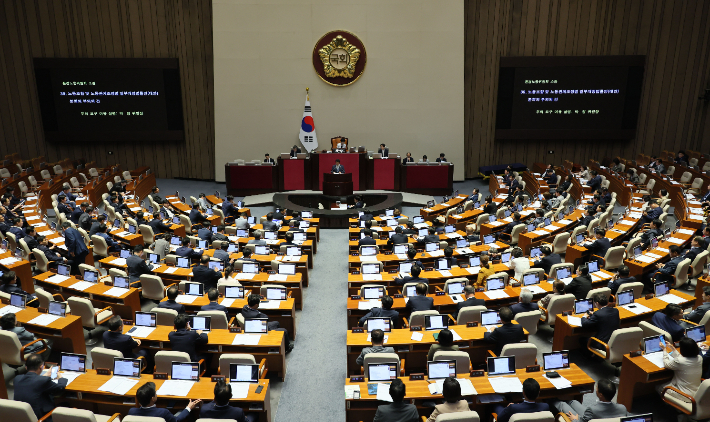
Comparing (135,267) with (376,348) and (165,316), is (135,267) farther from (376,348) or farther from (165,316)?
(376,348)

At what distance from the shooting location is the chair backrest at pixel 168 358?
6152 millimetres

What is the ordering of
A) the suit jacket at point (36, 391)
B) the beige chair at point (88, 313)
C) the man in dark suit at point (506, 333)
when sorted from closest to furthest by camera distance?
the suit jacket at point (36, 391) → the man in dark suit at point (506, 333) → the beige chair at point (88, 313)

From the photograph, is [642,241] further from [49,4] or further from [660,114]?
[49,4]

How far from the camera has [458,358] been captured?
6.05 metres

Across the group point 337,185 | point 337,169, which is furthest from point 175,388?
point 337,169

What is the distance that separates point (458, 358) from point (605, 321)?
2648mm

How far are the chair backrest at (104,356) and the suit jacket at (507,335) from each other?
16.0ft

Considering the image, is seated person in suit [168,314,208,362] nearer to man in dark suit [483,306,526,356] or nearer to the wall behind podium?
man in dark suit [483,306,526,356]

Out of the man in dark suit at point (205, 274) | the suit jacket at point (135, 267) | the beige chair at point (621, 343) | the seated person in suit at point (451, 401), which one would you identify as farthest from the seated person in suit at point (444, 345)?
the suit jacket at point (135, 267)

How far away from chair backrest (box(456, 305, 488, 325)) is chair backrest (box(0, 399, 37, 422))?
552cm

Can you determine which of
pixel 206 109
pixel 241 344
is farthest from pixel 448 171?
pixel 241 344

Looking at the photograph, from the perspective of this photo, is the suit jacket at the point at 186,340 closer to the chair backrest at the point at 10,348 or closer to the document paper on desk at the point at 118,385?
the document paper on desk at the point at 118,385

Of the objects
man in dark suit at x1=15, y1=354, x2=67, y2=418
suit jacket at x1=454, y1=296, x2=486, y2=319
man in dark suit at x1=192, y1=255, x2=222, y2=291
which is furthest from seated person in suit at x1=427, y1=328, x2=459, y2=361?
man in dark suit at x1=192, y1=255, x2=222, y2=291

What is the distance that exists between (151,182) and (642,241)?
18.1 m
